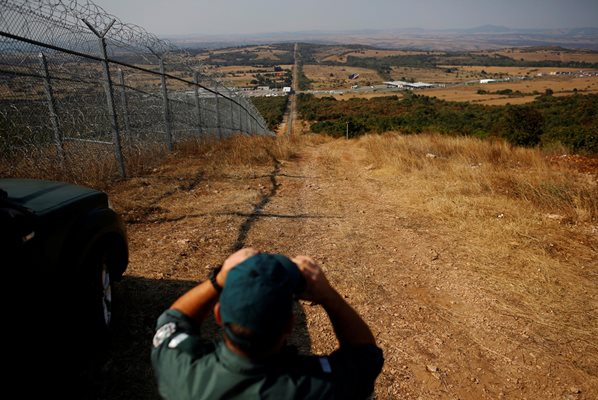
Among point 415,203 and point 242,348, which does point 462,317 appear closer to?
point 242,348

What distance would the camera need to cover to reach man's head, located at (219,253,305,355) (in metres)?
1.08

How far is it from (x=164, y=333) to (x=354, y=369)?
67 cm

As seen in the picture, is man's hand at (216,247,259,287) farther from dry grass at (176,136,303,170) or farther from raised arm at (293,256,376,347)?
dry grass at (176,136,303,170)

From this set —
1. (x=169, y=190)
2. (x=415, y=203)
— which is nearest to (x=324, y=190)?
(x=415, y=203)

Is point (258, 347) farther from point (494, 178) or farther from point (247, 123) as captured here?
point (247, 123)

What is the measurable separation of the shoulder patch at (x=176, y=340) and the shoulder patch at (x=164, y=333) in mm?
29

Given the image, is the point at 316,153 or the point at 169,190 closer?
the point at 169,190

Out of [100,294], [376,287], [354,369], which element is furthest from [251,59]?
[354,369]

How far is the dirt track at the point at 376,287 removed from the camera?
2.72 meters

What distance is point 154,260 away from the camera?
408 centimetres

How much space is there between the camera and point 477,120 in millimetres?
40312

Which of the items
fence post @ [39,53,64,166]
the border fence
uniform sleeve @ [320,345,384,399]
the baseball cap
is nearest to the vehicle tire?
the baseball cap

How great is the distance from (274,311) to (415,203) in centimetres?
597

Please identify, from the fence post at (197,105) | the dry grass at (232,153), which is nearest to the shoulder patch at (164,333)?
the dry grass at (232,153)
